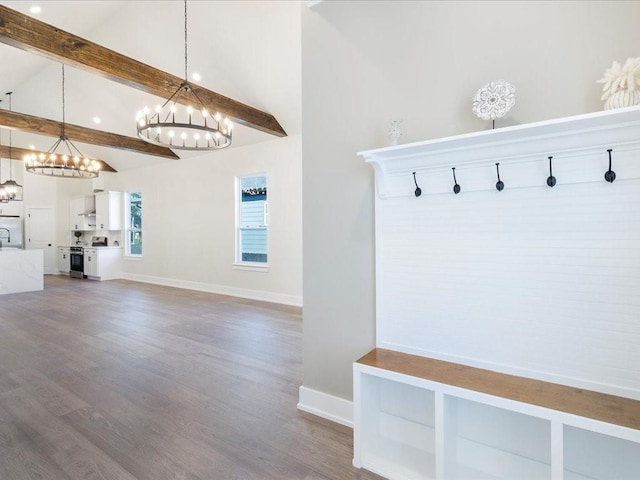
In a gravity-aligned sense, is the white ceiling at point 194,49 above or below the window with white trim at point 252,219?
above

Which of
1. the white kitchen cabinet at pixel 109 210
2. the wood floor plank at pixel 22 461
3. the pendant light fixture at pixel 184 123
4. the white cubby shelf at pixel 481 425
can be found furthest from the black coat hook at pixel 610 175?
the white kitchen cabinet at pixel 109 210

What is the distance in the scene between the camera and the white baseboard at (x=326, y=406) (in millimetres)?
2186

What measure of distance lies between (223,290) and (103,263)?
447 centimetres

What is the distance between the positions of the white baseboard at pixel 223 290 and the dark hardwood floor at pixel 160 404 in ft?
3.68

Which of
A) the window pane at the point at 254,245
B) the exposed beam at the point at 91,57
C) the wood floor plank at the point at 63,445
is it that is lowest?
the wood floor plank at the point at 63,445

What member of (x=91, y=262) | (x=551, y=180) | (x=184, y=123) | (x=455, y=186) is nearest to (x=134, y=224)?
(x=91, y=262)

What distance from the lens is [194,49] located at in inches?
193

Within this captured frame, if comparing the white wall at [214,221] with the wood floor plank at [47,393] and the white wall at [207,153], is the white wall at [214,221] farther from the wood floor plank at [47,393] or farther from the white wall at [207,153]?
the wood floor plank at [47,393]

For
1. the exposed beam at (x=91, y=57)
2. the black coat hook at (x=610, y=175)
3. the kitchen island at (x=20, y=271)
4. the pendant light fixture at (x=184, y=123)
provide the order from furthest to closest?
the kitchen island at (x=20, y=271)
the pendant light fixture at (x=184, y=123)
the exposed beam at (x=91, y=57)
the black coat hook at (x=610, y=175)

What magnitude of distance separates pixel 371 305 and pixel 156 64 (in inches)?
223

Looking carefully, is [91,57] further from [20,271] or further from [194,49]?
[20,271]

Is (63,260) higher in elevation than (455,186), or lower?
lower

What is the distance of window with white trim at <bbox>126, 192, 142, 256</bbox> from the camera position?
9148 millimetres

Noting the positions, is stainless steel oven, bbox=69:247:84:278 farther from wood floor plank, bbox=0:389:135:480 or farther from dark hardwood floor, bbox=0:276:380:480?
wood floor plank, bbox=0:389:135:480
